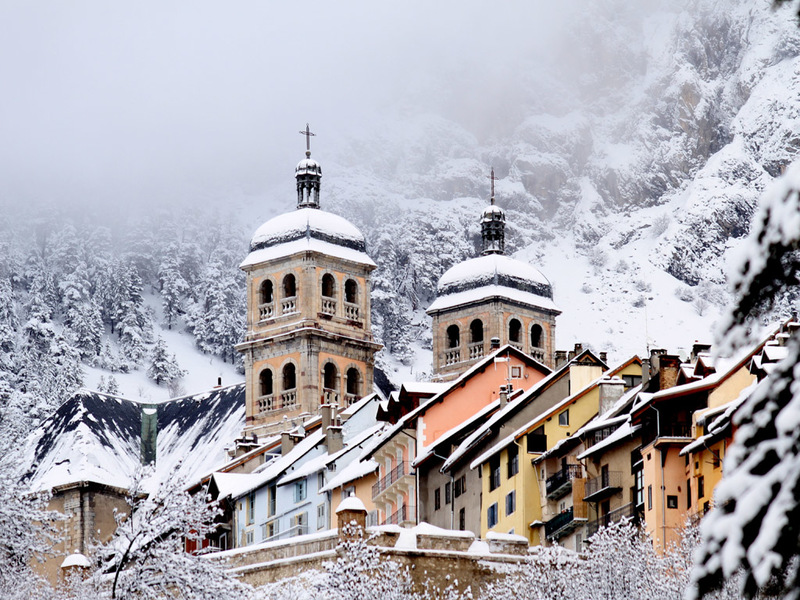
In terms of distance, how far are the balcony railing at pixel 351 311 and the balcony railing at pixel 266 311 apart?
408 centimetres

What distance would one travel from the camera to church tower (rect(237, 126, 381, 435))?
370 ft

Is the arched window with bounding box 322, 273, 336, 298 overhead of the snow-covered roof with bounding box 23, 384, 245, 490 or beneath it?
overhead

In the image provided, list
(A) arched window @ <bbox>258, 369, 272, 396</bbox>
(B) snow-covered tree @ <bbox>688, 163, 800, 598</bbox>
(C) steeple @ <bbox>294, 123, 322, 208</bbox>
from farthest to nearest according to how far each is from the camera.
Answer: (C) steeple @ <bbox>294, 123, 322, 208</bbox> < (A) arched window @ <bbox>258, 369, 272, 396</bbox> < (B) snow-covered tree @ <bbox>688, 163, 800, 598</bbox>

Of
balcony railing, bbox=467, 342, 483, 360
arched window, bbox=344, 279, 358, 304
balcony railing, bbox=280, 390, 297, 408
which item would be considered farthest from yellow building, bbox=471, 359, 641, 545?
arched window, bbox=344, 279, 358, 304

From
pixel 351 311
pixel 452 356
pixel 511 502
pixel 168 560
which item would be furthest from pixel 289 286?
pixel 168 560

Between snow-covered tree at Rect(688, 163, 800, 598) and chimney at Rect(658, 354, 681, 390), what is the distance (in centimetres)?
4136

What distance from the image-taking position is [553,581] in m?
41.9

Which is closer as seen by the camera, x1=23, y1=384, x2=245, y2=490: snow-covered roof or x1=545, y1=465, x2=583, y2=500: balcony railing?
x1=545, y1=465, x2=583, y2=500: balcony railing

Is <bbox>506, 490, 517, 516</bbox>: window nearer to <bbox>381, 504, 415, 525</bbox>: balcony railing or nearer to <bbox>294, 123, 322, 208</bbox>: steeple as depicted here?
<bbox>381, 504, 415, 525</bbox>: balcony railing

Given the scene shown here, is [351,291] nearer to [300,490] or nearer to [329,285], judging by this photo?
[329,285]

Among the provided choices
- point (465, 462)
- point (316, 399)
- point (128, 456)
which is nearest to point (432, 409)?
point (465, 462)

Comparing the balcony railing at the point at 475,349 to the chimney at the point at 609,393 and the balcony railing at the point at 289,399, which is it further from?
the chimney at the point at 609,393

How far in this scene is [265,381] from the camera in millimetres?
114938

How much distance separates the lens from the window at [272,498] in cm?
7812
